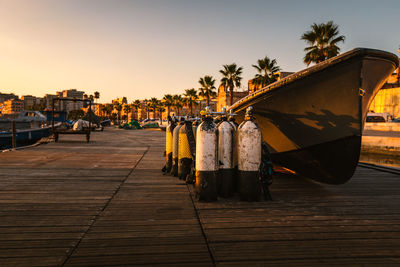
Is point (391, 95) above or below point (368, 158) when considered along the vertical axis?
above

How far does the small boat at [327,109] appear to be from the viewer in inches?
166

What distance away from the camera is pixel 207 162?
3941 millimetres

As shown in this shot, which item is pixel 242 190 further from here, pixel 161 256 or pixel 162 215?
pixel 161 256

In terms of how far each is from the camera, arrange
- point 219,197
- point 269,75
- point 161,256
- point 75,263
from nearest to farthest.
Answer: point 75,263 < point 161,256 < point 219,197 < point 269,75

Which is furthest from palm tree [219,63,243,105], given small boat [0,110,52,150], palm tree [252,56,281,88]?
small boat [0,110,52,150]

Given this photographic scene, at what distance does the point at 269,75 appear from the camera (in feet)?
124

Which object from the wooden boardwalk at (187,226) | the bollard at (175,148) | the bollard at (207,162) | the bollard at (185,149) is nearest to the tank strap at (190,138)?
the bollard at (185,149)

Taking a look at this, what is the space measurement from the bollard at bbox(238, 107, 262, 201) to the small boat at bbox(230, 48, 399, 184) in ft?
4.76

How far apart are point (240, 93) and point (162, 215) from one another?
8415 cm

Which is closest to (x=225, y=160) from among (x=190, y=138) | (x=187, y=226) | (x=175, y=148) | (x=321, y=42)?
(x=190, y=138)

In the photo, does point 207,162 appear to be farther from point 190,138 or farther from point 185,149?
point 185,149

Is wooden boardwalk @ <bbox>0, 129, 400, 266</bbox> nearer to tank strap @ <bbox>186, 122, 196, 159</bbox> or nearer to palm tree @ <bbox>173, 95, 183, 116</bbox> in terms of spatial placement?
tank strap @ <bbox>186, 122, 196, 159</bbox>

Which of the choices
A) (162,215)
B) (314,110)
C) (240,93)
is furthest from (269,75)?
(240,93)

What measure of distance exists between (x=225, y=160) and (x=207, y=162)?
0.44 meters
